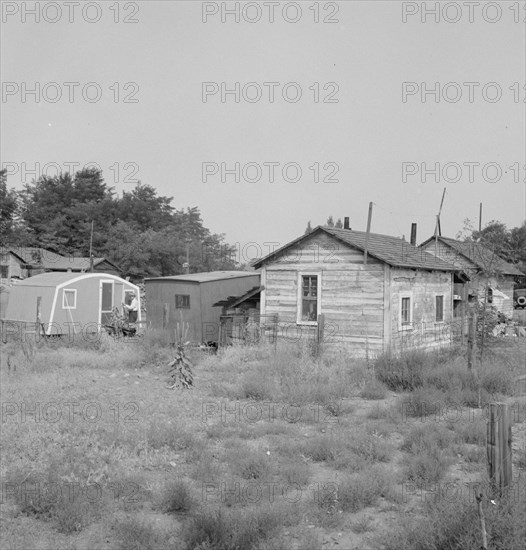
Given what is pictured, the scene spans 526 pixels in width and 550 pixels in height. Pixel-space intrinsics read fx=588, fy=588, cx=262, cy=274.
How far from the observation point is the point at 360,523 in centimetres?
556

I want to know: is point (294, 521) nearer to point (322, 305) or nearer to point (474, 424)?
point (474, 424)

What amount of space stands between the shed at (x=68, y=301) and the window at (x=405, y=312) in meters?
12.0

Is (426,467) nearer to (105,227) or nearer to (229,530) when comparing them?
(229,530)

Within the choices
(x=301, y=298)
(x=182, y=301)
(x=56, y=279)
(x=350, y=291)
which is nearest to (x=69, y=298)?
(x=56, y=279)

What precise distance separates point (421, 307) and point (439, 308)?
187 centimetres

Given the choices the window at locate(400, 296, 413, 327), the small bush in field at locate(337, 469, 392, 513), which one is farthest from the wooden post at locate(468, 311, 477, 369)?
the small bush in field at locate(337, 469, 392, 513)

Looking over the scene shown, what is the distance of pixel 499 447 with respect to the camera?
5164mm

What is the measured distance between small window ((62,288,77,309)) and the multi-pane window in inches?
402

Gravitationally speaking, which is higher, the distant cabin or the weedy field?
the distant cabin

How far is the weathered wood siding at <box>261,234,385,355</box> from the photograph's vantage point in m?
16.8

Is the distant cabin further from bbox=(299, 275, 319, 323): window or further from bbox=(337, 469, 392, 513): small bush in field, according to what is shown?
bbox=(337, 469, 392, 513): small bush in field

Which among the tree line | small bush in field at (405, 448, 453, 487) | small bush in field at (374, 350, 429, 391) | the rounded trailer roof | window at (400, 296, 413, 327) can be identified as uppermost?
the tree line

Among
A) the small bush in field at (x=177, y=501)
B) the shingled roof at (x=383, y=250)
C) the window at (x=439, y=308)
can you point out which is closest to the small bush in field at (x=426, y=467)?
the small bush in field at (x=177, y=501)

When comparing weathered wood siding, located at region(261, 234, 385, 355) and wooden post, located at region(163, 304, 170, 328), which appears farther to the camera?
wooden post, located at region(163, 304, 170, 328)
